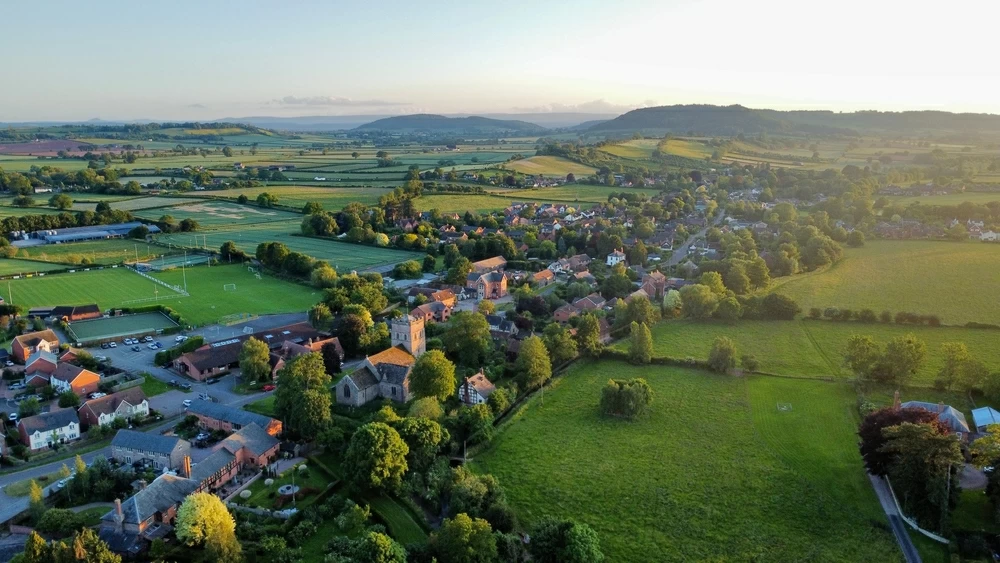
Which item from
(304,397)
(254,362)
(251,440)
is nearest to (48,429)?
(254,362)

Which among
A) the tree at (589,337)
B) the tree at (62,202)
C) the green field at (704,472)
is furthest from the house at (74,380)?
the tree at (62,202)

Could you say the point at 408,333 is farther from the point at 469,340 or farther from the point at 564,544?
the point at 564,544

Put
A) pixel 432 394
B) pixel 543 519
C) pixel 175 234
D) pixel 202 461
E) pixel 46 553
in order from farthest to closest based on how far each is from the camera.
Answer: pixel 175 234 → pixel 432 394 → pixel 202 461 → pixel 543 519 → pixel 46 553

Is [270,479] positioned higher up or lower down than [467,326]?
lower down

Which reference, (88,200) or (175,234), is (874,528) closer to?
(175,234)

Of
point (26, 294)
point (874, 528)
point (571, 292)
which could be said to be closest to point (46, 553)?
point (874, 528)

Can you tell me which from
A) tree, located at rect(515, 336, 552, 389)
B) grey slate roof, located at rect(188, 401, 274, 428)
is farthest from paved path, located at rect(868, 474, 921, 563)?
grey slate roof, located at rect(188, 401, 274, 428)

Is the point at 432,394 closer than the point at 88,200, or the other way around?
the point at 432,394

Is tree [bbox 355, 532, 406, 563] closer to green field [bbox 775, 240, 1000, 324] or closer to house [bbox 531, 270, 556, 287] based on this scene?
house [bbox 531, 270, 556, 287]
